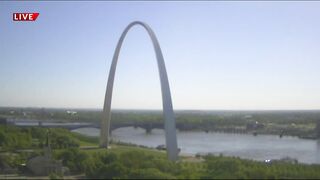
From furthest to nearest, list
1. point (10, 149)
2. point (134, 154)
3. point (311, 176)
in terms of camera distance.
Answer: point (10, 149)
point (134, 154)
point (311, 176)

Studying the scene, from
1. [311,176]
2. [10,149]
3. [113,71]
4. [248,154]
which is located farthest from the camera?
[248,154]

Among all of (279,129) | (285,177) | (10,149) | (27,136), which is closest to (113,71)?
(10,149)

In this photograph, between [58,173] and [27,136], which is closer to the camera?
[58,173]

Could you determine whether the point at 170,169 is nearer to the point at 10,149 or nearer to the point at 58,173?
the point at 58,173

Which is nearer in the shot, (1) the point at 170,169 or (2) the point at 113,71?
(1) the point at 170,169

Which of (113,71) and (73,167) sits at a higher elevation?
(113,71)

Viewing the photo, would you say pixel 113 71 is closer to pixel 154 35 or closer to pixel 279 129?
pixel 154 35

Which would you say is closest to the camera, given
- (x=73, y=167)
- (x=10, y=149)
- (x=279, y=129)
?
(x=73, y=167)

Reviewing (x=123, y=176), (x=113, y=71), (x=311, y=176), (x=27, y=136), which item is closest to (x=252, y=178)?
(x=311, y=176)

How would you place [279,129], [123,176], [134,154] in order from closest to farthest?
[123,176] → [134,154] → [279,129]
